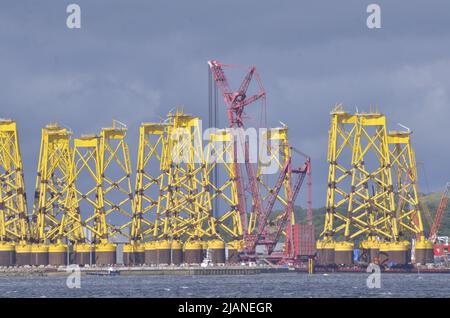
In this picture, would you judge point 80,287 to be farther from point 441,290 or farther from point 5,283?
point 441,290

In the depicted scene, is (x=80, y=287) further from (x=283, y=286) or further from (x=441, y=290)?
(x=441, y=290)

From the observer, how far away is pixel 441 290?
15912 cm

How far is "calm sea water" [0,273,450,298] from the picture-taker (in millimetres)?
151750

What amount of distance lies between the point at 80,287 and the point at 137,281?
1920 centimetres

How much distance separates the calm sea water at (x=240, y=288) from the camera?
151750 mm

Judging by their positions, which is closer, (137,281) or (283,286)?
(283,286)

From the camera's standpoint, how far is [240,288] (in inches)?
6531

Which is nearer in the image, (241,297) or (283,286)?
(241,297)

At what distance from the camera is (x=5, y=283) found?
644 ft
